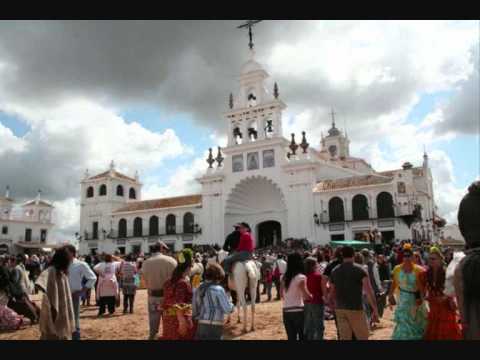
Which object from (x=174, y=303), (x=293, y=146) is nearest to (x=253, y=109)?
(x=293, y=146)

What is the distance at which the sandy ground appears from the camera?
9148 mm

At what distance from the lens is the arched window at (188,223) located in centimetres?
4332

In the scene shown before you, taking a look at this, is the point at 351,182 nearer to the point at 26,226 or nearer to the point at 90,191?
the point at 90,191

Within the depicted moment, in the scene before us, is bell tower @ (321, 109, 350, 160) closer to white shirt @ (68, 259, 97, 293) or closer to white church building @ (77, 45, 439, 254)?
white church building @ (77, 45, 439, 254)

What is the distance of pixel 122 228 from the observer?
48.3 metres

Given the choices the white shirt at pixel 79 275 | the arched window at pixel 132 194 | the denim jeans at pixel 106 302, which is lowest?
the denim jeans at pixel 106 302

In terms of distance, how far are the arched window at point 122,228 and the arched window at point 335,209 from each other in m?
23.5

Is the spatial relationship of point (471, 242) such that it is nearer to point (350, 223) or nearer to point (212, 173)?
point (350, 223)

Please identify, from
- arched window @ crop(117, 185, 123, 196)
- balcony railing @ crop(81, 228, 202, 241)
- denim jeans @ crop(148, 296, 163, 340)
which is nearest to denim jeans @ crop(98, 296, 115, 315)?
denim jeans @ crop(148, 296, 163, 340)

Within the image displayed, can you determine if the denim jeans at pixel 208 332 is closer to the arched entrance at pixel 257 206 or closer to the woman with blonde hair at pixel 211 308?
the woman with blonde hair at pixel 211 308

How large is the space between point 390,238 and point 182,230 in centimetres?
2023

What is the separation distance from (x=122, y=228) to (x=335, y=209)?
24.6 metres

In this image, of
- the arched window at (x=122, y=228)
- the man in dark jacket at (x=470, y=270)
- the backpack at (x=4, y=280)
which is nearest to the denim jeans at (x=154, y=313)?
the backpack at (x=4, y=280)
